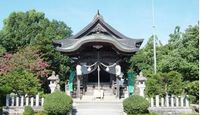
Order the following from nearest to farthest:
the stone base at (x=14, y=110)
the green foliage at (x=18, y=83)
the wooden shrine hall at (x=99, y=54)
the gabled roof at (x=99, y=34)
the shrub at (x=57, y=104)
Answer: the shrub at (x=57, y=104)
the stone base at (x=14, y=110)
the green foliage at (x=18, y=83)
the wooden shrine hall at (x=99, y=54)
the gabled roof at (x=99, y=34)

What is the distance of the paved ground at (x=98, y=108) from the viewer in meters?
20.2

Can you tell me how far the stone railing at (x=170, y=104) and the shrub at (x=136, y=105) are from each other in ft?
5.84

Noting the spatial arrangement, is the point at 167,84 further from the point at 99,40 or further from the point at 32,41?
the point at 32,41

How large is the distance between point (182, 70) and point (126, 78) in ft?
18.7

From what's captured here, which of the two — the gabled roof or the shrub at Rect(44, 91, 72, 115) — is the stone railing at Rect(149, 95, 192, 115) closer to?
the shrub at Rect(44, 91, 72, 115)

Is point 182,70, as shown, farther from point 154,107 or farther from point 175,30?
point 175,30

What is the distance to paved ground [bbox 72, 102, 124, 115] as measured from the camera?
20.2 meters

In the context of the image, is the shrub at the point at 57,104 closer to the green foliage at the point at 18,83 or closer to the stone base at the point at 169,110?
the green foliage at the point at 18,83

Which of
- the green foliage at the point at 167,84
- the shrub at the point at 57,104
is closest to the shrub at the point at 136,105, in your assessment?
the shrub at the point at 57,104

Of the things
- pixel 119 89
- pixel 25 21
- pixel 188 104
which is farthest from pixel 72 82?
pixel 25 21

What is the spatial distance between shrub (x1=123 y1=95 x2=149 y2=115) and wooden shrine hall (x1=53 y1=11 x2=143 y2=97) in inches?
266

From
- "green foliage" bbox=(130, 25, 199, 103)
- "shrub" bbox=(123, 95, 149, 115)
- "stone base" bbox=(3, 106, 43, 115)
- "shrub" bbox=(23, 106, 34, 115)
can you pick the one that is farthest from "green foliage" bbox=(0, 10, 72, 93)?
"shrub" bbox=(123, 95, 149, 115)

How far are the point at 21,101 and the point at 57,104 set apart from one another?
306cm

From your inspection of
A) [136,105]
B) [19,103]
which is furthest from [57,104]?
[136,105]
